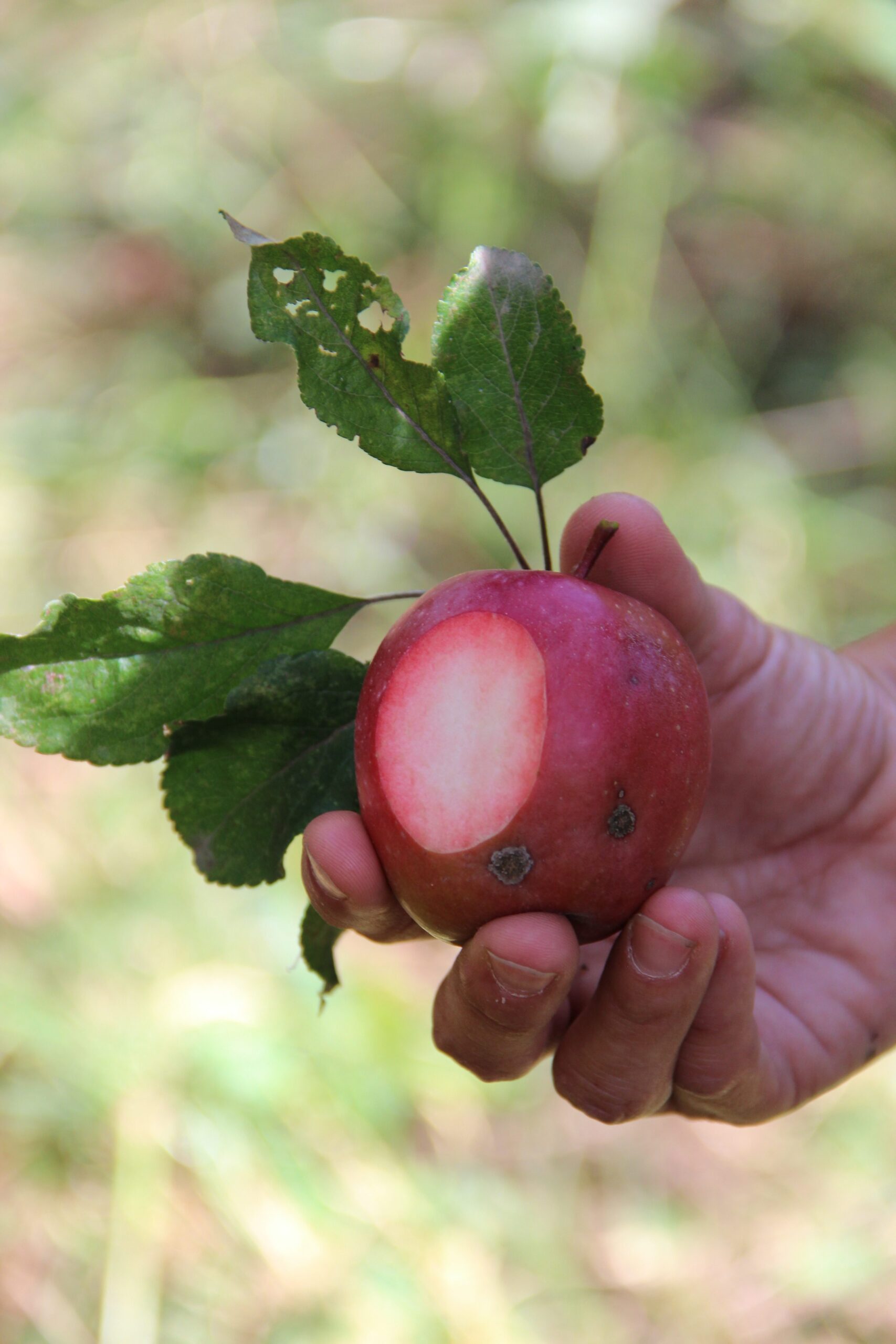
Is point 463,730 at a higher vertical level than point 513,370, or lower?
lower

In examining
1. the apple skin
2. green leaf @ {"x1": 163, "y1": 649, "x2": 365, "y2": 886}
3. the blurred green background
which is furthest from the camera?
the blurred green background

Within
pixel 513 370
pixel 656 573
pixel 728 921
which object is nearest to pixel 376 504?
pixel 656 573

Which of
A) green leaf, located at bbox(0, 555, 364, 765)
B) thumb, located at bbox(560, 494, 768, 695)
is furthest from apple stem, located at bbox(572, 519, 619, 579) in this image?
green leaf, located at bbox(0, 555, 364, 765)

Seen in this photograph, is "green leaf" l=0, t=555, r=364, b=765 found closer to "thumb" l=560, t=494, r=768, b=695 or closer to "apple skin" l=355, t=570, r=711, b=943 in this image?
"apple skin" l=355, t=570, r=711, b=943

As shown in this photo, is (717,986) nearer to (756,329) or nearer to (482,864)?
(482,864)

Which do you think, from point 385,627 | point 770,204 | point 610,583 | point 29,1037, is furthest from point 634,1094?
point 770,204

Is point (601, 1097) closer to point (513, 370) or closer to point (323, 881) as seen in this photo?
point (323, 881)
